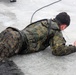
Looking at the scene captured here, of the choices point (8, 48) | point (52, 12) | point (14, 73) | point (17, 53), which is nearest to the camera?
point (14, 73)

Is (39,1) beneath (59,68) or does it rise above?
above

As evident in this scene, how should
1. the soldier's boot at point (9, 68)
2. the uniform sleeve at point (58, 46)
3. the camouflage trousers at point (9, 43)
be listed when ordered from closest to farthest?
1. the soldier's boot at point (9, 68)
2. the camouflage trousers at point (9, 43)
3. the uniform sleeve at point (58, 46)

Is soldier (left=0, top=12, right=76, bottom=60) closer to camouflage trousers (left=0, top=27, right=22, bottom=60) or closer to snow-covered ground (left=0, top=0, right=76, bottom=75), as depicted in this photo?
camouflage trousers (left=0, top=27, right=22, bottom=60)

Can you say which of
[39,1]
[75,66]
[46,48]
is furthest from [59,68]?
[39,1]

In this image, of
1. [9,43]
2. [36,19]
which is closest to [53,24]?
[9,43]

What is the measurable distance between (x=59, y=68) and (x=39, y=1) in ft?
13.5

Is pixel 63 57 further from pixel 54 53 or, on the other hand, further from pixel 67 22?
pixel 67 22

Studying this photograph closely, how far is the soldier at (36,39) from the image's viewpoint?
3514 mm

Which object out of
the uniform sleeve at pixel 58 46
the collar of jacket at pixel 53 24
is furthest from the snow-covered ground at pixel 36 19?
the collar of jacket at pixel 53 24

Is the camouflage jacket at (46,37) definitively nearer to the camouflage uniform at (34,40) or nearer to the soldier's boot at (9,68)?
the camouflage uniform at (34,40)

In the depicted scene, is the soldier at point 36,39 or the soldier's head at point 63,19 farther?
the soldier's head at point 63,19

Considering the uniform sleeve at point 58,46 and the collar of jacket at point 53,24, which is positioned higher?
the collar of jacket at point 53,24

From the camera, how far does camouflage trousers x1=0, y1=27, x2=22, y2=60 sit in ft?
11.4

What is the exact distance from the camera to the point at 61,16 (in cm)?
377
